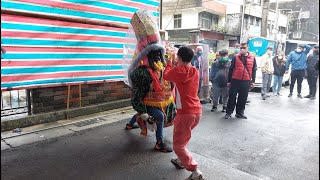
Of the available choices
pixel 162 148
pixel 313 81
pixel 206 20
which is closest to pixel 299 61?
pixel 313 81

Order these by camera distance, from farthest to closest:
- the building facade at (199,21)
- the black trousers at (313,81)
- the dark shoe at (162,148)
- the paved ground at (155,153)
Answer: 1. the building facade at (199,21)
2. the black trousers at (313,81)
3. the dark shoe at (162,148)
4. the paved ground at (155,153)

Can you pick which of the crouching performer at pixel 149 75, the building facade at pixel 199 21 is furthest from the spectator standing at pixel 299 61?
the building facade at pixel 199 21

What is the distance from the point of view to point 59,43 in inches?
152

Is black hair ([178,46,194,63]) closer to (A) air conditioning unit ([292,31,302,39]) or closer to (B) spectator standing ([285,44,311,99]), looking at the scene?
(B) spectator standing ([285,44,311,99])

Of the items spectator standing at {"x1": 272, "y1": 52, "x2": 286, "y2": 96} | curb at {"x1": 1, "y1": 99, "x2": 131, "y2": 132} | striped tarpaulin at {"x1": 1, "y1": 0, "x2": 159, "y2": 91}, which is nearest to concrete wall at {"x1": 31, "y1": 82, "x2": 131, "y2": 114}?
curb at {"x1": 1, "y1": 99, "x2": 131, "y2": 132}

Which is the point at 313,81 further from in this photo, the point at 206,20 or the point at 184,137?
the point at 206,20

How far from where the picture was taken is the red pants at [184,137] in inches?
115

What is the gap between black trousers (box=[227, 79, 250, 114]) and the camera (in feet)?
19.8

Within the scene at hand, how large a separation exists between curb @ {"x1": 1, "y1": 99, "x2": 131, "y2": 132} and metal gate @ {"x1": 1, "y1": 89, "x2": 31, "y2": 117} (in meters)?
0.24

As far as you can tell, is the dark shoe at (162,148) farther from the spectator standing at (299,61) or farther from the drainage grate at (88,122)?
the spectator standing at (299,61)

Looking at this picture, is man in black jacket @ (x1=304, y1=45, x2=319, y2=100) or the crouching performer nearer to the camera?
the crouching performer

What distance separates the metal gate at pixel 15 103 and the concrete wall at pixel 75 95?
18 cm

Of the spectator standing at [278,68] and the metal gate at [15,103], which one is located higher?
the spectator standing at [278,68]

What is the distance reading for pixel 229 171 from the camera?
331 centimetres
